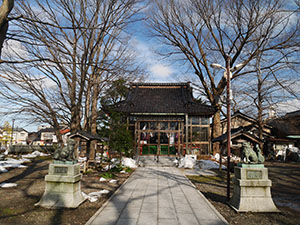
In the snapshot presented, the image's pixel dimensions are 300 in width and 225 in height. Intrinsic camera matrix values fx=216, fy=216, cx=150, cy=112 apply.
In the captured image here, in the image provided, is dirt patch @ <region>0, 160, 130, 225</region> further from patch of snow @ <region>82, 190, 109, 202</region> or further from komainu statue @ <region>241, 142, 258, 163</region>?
komainu statue @ <region>241, 142, 258, 163</region>

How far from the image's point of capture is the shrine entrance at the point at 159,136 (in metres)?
20.0

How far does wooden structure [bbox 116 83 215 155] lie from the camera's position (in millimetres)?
19812

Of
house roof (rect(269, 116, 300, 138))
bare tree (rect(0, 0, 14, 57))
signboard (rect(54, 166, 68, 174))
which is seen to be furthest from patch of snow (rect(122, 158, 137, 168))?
house roof (rect(269, 116, 300, 138))

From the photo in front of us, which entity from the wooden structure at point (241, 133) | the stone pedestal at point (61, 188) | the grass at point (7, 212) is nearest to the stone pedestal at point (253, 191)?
the stone pedestal at point (61, 188)

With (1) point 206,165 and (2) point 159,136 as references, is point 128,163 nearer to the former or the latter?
(2) point 159,136

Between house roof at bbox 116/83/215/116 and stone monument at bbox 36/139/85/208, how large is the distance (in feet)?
41.9

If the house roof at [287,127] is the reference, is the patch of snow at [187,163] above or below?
below

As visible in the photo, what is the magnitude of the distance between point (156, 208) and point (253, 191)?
3002 mm

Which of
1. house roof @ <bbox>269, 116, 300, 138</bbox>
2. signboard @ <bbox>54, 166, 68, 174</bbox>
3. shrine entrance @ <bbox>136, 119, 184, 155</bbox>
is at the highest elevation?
house roof @ <bbox>269, 116, 300, 138</bbox>

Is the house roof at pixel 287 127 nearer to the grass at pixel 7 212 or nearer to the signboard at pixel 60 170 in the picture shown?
the signboard at pixel 60 170

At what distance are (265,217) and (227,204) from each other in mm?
1414

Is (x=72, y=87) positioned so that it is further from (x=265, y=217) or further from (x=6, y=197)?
(x=265, y=217)

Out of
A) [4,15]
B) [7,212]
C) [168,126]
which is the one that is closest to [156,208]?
[7,212]

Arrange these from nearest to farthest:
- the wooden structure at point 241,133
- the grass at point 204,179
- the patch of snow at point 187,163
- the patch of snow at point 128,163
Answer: the grass at point 204,179 → the wooden structure at point 241,133 → the patch of snow at point 128,163 → the patch of snow at point 187,163
